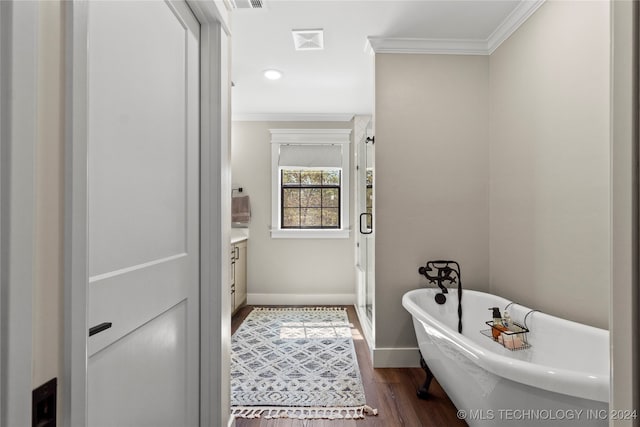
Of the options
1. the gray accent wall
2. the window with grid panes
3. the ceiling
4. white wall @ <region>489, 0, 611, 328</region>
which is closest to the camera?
white wall @ <region>489, 0, 611, 328</region>

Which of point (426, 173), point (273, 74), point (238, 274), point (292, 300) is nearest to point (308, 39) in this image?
point (273, 74)

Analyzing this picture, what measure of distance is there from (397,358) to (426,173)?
142cm

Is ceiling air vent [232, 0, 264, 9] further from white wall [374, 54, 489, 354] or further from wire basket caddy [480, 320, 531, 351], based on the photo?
wire basket caddy [480, 320, 531, 351]

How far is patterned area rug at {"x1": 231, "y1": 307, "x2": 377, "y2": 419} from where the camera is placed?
205 cm

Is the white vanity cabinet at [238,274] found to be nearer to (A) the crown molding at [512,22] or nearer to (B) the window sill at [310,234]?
(B) the window sill at [310,234]

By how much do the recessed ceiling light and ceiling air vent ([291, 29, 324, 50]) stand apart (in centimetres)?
52

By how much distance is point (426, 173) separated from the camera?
8.66 feet

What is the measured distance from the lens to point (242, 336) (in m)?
3.26

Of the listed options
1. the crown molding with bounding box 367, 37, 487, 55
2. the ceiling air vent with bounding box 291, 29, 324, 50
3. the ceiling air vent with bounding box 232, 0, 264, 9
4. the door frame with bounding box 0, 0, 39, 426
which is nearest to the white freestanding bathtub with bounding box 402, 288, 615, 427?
the door frame with bounding box 0, 0, 39, 426

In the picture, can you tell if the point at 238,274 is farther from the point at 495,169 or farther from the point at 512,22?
the point at 512,22

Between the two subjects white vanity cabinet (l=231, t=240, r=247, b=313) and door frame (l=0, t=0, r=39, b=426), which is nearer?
door frame (l=0, t=0, r=39, b=426)

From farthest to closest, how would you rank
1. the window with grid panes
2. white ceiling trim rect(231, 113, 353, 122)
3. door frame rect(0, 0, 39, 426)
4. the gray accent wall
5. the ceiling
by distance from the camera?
1. the window with grid panes
2. white ceiling trim rect(231, 113, 353, 122)
3. the ceiling
4. the gray accent wall
5. door frame rect(0, 0, 39, 426)

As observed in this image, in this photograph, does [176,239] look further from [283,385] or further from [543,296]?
[543,296]

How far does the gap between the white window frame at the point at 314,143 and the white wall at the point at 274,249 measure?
6 cm
